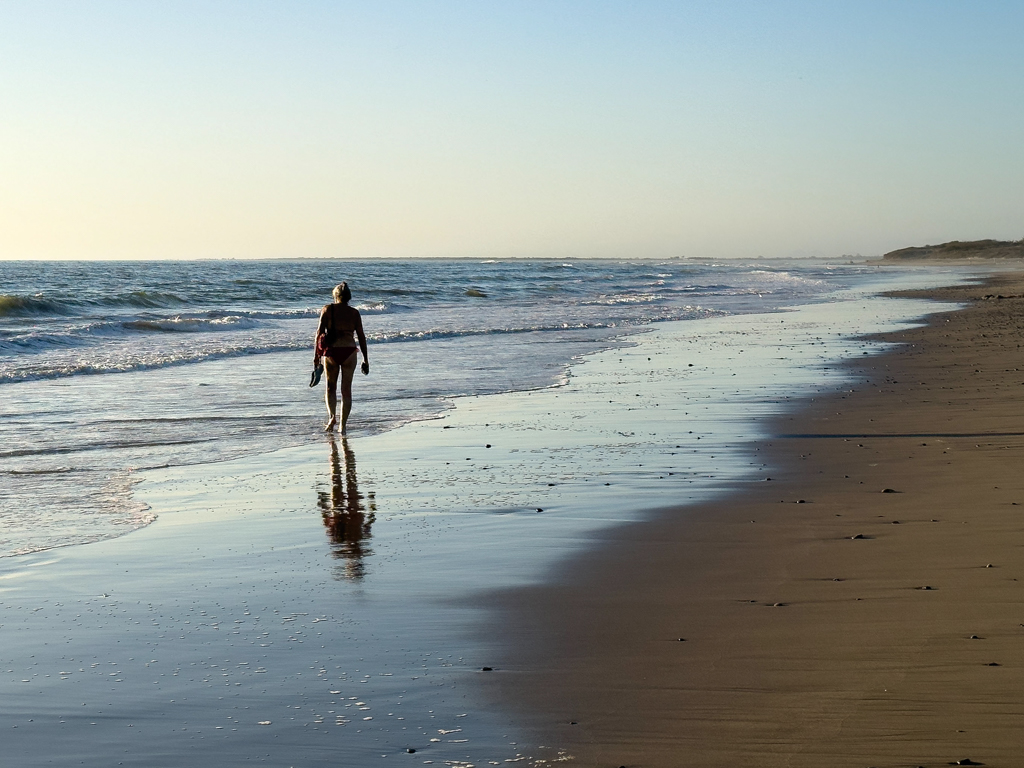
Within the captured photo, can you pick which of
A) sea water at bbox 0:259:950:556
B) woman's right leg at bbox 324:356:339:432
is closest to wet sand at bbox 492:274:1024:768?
sea water at bbox 0:259:950:556

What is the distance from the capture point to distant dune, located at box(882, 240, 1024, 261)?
13150 centimetres

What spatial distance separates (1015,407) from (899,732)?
8.59 m

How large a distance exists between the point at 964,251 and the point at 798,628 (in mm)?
155063

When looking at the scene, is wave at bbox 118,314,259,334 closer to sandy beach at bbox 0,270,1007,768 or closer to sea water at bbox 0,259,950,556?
sea water at bbox 0,259,950,556

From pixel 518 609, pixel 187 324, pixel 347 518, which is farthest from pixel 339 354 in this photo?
pixel 187 324

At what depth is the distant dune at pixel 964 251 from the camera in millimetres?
131500

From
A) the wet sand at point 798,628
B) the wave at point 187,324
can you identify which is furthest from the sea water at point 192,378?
the wet sand at point 798,628

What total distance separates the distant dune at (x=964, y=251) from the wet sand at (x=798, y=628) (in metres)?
133

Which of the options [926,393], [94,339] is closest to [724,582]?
[926,393]

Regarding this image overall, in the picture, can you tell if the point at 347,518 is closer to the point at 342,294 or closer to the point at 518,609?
the point at 518,609

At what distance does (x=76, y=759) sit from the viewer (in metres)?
3.45

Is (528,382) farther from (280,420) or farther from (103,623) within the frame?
(103,623)

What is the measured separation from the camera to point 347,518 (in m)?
6.95

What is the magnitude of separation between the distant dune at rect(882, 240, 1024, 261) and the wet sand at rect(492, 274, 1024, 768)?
133m
